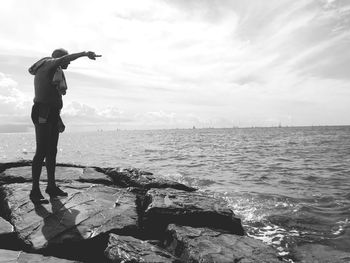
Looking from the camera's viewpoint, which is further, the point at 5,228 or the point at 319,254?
the point at 319,254

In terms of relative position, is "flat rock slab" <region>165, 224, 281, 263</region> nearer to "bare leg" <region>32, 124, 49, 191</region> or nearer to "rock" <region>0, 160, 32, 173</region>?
"bare leg" <region>32, 124, 49, 191</region>

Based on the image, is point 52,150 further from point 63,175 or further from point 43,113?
point 63,175

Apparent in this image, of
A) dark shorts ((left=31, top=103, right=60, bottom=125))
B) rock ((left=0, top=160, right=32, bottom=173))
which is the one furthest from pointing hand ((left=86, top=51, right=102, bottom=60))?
rock ((left=0, top=160, right=32, bottom=173))

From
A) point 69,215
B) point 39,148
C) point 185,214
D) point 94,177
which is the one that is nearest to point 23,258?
point 69,215

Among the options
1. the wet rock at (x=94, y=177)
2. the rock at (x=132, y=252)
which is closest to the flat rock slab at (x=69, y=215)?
the rock at (x=132, y=252)

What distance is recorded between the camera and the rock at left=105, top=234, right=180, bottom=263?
4227mm

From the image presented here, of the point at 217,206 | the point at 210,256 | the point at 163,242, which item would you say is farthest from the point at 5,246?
the point at 217,206

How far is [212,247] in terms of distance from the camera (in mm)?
4742

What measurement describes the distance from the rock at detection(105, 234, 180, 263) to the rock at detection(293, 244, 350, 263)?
3.47 metres

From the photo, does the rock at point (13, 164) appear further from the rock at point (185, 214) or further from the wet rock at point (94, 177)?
the rock at point (185, 214)

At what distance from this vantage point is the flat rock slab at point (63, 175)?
7823 mm

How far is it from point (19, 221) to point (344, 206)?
9752 millimetres

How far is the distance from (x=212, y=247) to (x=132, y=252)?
1.25 metres

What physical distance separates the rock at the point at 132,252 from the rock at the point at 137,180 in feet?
11.8
